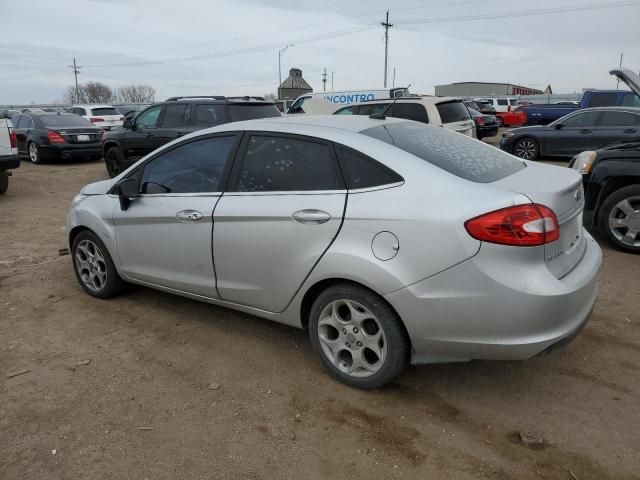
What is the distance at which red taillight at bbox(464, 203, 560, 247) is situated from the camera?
250cm

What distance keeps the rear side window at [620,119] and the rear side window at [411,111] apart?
492cm

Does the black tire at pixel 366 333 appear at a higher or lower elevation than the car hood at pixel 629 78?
lower

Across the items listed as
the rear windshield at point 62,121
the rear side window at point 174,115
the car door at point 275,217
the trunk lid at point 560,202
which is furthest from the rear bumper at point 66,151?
the trunk lid at point 560,202

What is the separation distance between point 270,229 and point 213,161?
0.81 metres

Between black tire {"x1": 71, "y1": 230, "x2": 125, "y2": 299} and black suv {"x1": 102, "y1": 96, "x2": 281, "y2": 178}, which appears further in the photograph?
black suv {"x1": 102, "y1": 96, "x2": 281, "y2": 178}

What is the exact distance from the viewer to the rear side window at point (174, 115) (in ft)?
32.7

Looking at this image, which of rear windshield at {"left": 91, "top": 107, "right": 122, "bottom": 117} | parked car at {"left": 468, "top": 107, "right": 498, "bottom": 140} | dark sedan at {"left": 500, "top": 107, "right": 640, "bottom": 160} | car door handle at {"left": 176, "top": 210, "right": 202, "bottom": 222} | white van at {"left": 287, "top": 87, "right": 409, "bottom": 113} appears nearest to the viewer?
car door handle at {"left": 176, "top": 210, "right": 202, "bottom": 222}

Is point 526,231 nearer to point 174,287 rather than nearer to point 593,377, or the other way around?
point 593,377

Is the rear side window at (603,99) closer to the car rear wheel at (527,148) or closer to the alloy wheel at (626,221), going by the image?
the car rear wheel at (527,148)

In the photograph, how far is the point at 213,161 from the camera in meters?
3.63

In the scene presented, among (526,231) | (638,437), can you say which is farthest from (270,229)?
(638,437)

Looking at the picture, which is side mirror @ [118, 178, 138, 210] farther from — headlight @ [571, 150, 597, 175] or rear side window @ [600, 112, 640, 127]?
rear side window @ [600, 112, 640, 127]

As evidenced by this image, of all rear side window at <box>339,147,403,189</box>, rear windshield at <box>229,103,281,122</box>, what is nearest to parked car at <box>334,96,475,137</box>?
rear windshield at <box>229,103,281,122</box>

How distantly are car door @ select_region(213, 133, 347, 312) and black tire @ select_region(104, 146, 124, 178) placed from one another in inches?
339
